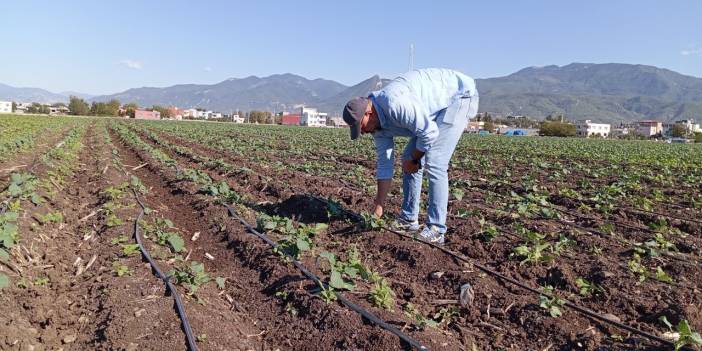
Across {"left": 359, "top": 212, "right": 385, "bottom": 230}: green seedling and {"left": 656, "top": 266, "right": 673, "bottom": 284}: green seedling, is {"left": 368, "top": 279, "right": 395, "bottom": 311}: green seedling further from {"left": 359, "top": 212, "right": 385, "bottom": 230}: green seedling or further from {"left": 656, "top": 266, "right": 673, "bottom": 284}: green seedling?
{"left": 656, "top": 266, "right": 673, "bottom": 284}: green seedling

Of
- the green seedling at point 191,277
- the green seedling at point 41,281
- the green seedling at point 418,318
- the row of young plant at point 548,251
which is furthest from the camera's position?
the green seedling at point 41,281

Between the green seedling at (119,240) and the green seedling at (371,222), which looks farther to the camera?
the green seedling at (371,222)

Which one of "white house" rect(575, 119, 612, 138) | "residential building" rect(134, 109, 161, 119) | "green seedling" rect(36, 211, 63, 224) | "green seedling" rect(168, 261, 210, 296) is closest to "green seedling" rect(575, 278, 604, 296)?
"green seedling" rect(168, 261, 210, 296)

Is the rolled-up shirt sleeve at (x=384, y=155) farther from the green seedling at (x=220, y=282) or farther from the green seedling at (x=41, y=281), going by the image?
the green seedling at (x=41, y=281)

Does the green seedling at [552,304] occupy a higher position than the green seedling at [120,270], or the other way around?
the green seedling at [552,304]

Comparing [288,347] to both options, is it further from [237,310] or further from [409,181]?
[409,181]

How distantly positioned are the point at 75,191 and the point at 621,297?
336 inches

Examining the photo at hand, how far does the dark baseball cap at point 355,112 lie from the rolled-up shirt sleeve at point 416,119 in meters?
0.27

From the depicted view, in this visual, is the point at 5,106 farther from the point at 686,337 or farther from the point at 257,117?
the point at 686,337

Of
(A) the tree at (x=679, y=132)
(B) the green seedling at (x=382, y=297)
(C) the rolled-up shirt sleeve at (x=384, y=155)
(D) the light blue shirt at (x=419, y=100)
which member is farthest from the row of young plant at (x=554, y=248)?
(A) the tree at (x=679, y=132)

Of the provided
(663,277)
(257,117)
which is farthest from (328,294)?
(257,117)

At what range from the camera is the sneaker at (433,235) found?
5438mm

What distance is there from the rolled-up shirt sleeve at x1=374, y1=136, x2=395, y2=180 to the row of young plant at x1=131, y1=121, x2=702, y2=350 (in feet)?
4.05

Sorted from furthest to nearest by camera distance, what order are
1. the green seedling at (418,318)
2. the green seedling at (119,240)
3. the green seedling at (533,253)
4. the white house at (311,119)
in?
1. the white house at (311,119)
2. the green seedling at (119,240)
3. the green seedling at (533,253)
4. the green seedling at (418,318)
